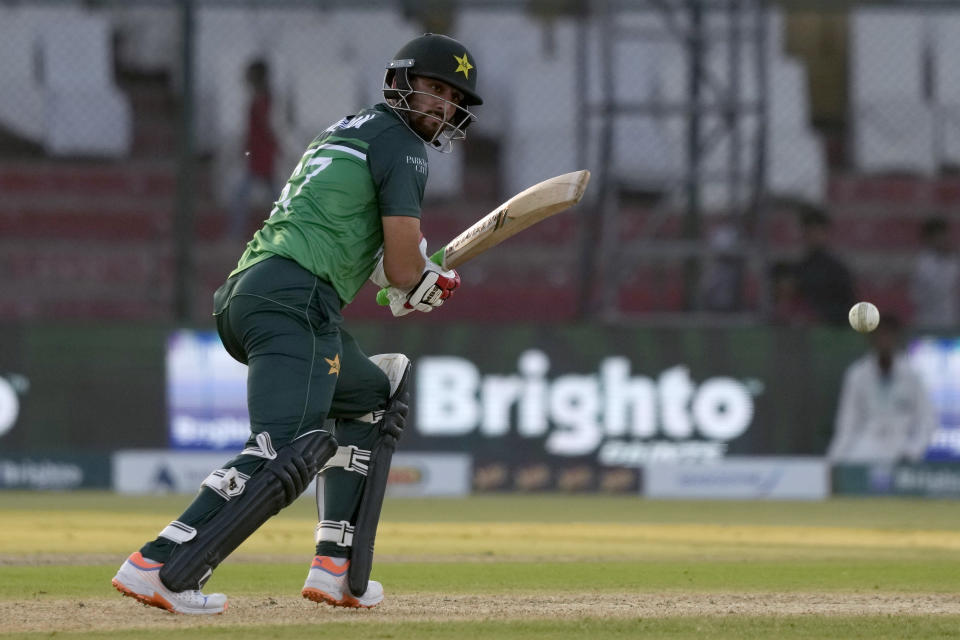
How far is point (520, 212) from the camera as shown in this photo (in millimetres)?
5348

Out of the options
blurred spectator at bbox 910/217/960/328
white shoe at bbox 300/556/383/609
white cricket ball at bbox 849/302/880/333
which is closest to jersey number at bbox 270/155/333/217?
white shoe at bbox 300/556/383/609

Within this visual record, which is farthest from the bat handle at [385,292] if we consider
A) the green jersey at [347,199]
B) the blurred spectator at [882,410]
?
the blurred spectator at [882,410]

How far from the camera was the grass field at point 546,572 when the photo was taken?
4637 mm

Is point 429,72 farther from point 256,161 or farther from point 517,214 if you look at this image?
point 256,161

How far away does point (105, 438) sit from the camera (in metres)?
12.0

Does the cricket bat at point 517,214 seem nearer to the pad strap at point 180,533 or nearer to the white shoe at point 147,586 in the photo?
the pad strap at point 180,533

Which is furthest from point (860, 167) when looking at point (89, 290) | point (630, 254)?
point (89, 290)

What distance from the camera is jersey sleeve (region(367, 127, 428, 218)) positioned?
4805mm

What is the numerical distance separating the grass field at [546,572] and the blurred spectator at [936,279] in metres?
2.19

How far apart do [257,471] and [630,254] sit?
25.0 ft

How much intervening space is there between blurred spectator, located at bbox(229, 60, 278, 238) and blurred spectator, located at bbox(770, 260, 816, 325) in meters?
4.17

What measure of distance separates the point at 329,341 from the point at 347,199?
1.45 feet

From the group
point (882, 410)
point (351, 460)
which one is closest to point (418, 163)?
point (351, 460)

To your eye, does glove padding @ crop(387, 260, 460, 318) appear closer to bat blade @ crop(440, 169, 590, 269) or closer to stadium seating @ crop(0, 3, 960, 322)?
bat blade @ crop(440, 169, 590, 269)
